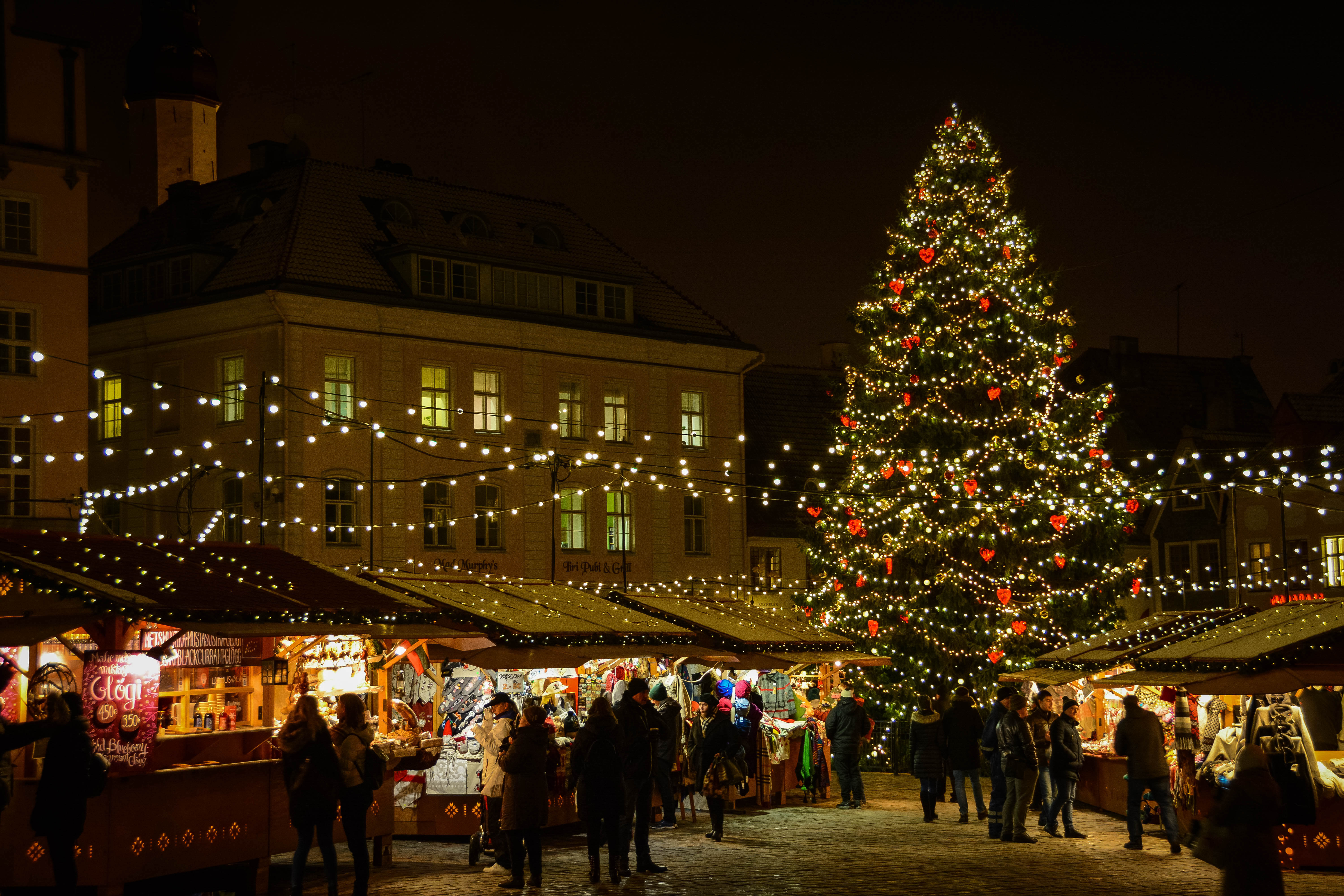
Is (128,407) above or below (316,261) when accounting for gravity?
below

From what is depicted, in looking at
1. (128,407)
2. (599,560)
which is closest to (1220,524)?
(599,560)

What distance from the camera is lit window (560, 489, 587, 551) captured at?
38531 mm

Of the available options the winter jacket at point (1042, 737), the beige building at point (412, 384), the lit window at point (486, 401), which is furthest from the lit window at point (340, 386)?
the winter jacket at point (1042, 737)

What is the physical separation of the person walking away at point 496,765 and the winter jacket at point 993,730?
5.70 metres

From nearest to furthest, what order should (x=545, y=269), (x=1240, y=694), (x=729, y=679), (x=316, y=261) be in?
(x=1240, y=694), (x=729, y=679), (x=316, y=261), (x=545, y=269)

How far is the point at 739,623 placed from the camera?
25.5 metres

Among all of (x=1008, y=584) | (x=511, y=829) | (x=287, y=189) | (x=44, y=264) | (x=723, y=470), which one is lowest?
(x=511, y=829)

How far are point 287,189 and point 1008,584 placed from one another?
1986 centimetres

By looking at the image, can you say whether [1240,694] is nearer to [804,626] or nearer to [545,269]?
[804,626]

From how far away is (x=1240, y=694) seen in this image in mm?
15914

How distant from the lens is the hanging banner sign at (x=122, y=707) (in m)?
13.7

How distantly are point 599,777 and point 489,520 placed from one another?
23.4m

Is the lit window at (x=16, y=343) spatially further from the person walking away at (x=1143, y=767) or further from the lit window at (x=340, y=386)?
the person walking away at (x=1143, y=767)

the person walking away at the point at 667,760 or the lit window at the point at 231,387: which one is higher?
the lit window at the point at 231,387
